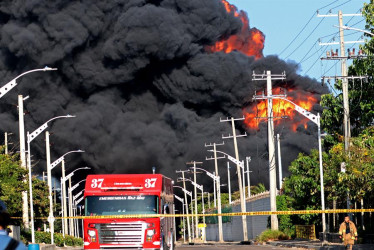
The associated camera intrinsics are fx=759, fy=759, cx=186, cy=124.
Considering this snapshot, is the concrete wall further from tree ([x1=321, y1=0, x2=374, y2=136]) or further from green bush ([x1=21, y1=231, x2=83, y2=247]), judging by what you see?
tree ([x1=321, y1=0, x2=374, y2=136])

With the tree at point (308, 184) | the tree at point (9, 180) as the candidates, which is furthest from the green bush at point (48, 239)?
the tree at point (308, 184)

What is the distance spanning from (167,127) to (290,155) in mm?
18217

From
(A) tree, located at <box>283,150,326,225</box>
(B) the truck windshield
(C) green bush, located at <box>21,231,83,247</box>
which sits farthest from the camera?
Result: (A) tree, located at <box>283,150,326,225</box>

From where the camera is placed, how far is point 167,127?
10619cm

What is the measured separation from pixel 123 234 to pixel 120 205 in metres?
1.04

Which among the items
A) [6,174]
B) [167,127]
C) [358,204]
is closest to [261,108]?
[167,127]

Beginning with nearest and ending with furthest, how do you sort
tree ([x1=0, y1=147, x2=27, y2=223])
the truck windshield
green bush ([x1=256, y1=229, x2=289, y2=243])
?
the truck windshield
tree ([x1=0, y1=147, x2=27, y2=223])
green bush ([x1=256, y1=229, x2=289, y2=243])

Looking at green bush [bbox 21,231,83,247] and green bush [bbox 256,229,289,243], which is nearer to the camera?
green bush [bbox 21,231,83,247]

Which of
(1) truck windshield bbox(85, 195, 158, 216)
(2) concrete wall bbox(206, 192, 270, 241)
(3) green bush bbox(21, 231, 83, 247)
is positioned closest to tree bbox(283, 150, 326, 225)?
(3) green bush bbox(21, 231, 83, 247)

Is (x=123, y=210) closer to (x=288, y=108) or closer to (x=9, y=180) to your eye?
(x=9, y=180)

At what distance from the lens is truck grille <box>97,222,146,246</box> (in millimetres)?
26969

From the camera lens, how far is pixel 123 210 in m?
27.2

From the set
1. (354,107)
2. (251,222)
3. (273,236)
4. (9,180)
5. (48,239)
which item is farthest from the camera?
(251,222)

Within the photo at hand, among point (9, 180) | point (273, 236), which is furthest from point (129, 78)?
point (9, 180)
